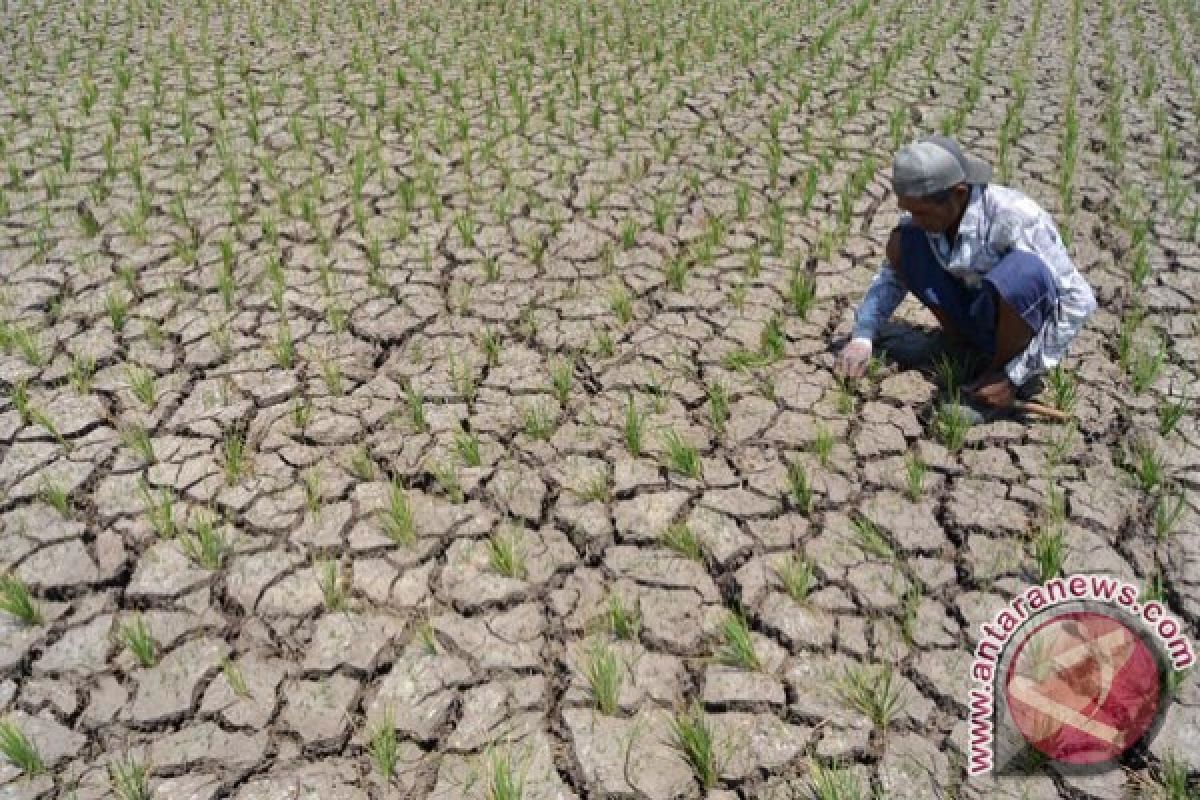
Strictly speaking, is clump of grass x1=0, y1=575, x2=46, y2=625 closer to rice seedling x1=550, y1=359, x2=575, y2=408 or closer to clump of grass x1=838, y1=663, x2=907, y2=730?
rice seedling x1=550, y1=359, x2=575, y2=408

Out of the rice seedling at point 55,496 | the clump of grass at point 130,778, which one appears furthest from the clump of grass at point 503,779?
the rice seedling at point 55,496

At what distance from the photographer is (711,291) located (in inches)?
143

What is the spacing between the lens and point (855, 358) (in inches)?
120

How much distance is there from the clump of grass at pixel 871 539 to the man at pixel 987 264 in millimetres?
576

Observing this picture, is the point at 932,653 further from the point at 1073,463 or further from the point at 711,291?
the point at 711,291

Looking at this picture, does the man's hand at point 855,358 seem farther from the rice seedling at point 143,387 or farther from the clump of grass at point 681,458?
the rice seedling at point 143,387

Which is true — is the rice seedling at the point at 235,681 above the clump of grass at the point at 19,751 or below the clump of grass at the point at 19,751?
below

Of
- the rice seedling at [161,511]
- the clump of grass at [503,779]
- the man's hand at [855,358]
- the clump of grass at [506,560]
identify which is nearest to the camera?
the clump of grass at [503,779]

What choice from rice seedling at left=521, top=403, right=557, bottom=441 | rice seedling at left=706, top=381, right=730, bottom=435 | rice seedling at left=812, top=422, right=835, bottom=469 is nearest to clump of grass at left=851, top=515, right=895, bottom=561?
rice seedling at left=812, top=422, right=835, bottom=469

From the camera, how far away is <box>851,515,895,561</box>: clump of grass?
2.47 m

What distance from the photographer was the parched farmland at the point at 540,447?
2.09m

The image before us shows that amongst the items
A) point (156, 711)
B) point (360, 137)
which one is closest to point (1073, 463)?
point (156, 711)

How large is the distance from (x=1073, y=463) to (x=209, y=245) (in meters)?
3.22

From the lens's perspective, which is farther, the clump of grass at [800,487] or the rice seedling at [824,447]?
the rice seedling at [824,447]
